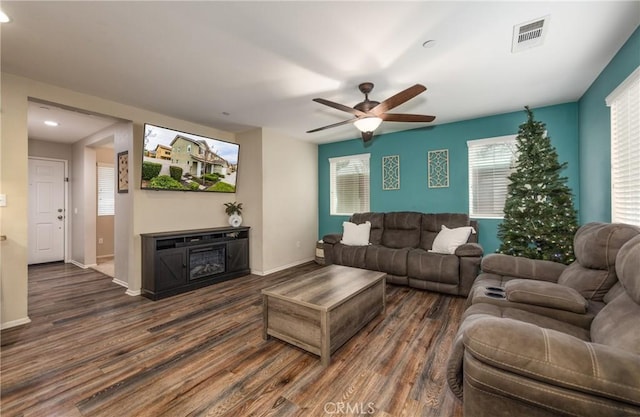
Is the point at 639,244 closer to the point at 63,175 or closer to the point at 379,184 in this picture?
the point at 379,184

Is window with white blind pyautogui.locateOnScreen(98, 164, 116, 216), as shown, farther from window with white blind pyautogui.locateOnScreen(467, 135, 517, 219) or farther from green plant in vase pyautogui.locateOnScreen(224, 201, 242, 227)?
window with white blind pyautogui.locateOnScreen(467, 135, 517, 219)

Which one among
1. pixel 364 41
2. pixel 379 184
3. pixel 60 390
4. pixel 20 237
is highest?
pixel 364 41

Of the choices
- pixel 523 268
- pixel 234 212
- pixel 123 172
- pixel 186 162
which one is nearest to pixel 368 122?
pixel 523 268

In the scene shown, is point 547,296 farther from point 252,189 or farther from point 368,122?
point 252,189

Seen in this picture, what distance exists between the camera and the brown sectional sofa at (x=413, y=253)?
3.43 metres

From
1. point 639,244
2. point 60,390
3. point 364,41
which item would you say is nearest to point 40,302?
point 60,390

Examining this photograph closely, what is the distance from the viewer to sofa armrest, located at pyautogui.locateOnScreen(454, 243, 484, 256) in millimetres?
3392

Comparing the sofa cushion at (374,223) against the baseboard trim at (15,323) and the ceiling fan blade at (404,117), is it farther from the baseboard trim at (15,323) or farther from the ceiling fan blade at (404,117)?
the baseboard trim at (15,323)

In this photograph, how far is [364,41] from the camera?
2191 mm

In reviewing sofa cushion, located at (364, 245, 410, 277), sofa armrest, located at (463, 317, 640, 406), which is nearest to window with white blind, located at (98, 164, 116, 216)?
sofa cushion, located at (364, 245, 410, 277)

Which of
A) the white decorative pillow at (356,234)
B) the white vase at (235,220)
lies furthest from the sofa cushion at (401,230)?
the white vase at (235,220)

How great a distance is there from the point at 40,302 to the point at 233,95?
356cm

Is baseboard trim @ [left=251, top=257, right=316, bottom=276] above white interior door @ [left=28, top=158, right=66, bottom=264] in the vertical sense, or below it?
below

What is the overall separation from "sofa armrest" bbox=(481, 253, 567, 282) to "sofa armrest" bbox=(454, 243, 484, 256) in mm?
703
